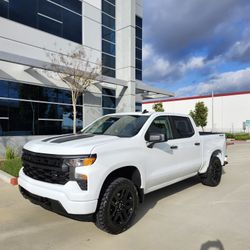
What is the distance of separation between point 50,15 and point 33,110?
5.67m

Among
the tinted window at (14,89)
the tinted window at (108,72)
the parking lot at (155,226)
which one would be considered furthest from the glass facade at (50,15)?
the parking lot at (155,226)

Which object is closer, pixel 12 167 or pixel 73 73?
pixel 12 167

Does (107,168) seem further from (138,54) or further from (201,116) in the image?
(201,116)

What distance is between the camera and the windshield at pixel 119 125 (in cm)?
482

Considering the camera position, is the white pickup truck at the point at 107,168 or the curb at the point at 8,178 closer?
the white pickup truck at the point at 107,168

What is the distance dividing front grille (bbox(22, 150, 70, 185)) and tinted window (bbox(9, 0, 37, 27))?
11407 mm

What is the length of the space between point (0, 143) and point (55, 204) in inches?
390

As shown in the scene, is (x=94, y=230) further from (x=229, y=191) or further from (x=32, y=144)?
(x=229, y=191)

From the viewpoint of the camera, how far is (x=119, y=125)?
5180 millimetres

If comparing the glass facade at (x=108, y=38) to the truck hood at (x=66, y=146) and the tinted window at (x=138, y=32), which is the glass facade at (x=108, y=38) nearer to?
the tinted window at (x=138, y=32)

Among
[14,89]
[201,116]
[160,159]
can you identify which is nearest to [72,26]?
[14,89]

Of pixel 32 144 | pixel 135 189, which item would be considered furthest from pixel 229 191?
pixel 32 144

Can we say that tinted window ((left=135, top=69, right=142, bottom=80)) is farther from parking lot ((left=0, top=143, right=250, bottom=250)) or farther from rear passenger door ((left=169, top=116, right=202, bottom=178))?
parking lot ((left=0, top=143, right=250, bottom=250))

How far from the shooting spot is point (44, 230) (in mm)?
4191
